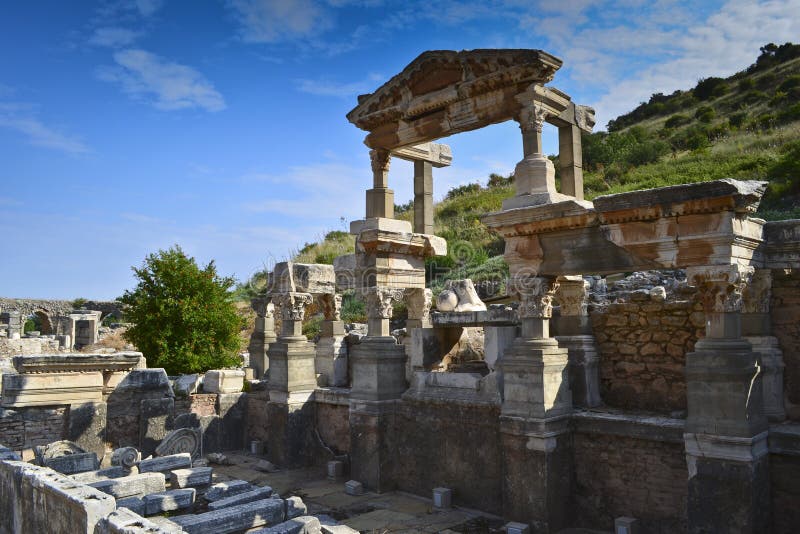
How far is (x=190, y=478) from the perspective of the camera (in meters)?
7.52

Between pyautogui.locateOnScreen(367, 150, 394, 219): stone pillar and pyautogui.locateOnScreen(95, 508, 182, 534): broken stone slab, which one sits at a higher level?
pyautogui.locateOnScreen(367, 150, 394, 219): stone pillar

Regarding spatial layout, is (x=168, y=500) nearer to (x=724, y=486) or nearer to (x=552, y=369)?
(x=552, y=369)

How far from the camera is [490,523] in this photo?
8.03m

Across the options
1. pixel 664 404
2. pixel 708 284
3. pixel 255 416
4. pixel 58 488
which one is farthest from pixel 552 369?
pixel 255 416

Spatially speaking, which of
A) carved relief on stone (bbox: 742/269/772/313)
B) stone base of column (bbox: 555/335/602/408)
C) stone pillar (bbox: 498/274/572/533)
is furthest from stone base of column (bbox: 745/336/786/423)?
stone pillar (bbox: 498/274/572/533)

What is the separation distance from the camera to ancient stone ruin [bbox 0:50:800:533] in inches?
249

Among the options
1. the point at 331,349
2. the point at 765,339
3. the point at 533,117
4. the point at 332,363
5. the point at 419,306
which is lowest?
the point at 332,363

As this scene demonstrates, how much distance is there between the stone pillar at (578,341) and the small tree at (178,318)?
378 inches

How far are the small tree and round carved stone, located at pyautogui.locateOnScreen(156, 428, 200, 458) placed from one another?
349 cm

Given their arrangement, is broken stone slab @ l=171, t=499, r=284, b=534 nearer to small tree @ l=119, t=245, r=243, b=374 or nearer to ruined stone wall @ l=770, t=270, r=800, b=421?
ruined stone wall @ l=770, t=270, r=800, b=421

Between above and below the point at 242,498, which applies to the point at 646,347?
above

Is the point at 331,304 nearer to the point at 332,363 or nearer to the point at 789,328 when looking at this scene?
the point at 332,363

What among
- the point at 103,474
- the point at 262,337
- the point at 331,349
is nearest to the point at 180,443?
the point at 331,349

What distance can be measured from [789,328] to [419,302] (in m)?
5.82
